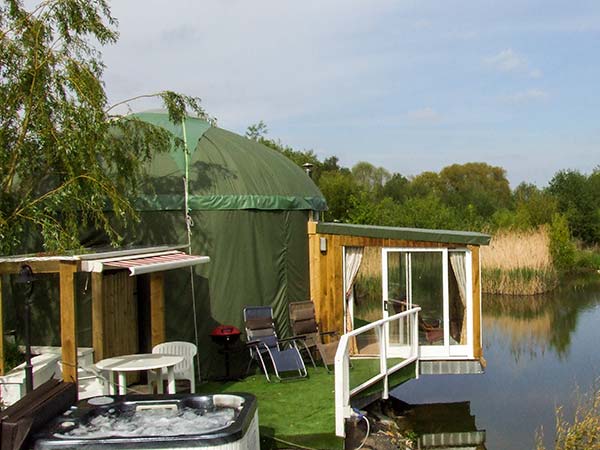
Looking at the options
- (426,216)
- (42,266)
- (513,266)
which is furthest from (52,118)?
(426,216)

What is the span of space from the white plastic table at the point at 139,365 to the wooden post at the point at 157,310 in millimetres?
954

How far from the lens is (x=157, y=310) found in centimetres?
743

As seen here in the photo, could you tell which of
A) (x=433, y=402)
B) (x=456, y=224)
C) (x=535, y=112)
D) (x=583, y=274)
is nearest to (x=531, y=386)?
(x=433, y=402)

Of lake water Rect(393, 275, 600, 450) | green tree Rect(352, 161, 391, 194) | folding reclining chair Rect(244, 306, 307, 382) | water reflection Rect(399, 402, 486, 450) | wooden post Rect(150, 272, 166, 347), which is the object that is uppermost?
green tree Rect(352, 161, 391, 194)

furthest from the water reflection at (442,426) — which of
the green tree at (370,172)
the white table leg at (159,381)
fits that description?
the green tree at (370,172)

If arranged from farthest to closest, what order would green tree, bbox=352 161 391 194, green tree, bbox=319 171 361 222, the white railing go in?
green tree, bbox=352 161 391 194 → green tree, bbox=319 171 361 222 → the white railing

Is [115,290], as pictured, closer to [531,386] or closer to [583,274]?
[531,386]

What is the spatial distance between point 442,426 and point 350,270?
2.38 metres

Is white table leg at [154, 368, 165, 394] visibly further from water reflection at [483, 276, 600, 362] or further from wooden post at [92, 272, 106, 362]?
water reflection at [483, 276, 600, 362]

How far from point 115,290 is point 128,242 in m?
0.91

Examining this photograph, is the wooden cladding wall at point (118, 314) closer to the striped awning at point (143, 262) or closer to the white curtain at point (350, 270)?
the striped awning at point (143, 262)

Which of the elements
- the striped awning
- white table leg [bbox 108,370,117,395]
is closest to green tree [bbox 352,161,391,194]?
the striped awning

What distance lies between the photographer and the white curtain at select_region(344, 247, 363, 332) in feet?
29.7

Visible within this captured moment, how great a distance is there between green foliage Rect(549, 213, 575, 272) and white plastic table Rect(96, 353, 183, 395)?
1696 centimetres
